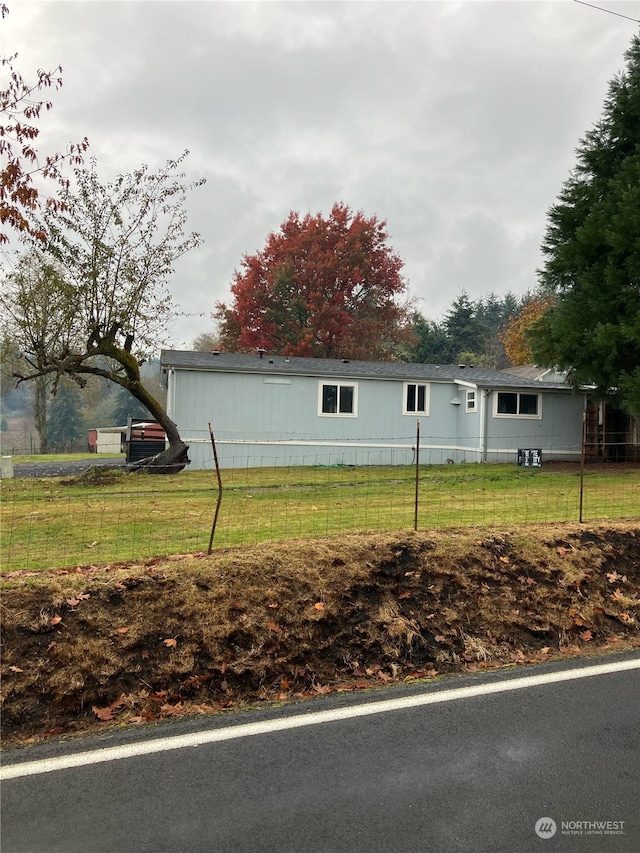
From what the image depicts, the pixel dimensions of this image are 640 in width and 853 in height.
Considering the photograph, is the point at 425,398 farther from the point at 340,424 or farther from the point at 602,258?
the point at 602,258

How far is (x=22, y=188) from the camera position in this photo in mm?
6734

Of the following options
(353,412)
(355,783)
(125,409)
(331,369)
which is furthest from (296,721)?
(125,409)

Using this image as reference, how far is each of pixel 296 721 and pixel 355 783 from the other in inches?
29.0

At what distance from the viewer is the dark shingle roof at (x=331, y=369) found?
18.7 metres

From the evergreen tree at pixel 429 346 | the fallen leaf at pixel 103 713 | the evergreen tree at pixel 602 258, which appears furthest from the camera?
the evergreen tree at pixel 429 346

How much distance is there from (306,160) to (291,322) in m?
11.9

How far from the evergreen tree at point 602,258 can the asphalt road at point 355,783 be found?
14670 mm

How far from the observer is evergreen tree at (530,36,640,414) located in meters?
16.3

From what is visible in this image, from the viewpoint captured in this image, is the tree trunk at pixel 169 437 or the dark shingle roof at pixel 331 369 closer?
the tree trunk at pixel 169 437

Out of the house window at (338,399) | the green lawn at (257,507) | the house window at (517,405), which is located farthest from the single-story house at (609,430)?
the house window at (338,399)

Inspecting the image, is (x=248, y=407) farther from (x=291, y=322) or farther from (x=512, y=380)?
(x=291, y=322)

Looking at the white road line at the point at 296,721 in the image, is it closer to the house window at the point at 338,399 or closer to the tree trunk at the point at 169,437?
the tree trunk at the point at 169,437

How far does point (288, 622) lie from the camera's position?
15.3 feet

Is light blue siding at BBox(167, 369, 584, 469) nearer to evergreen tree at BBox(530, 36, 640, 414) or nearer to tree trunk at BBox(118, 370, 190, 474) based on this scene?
tree trunk at BBox(118, 370, 190, 474)
